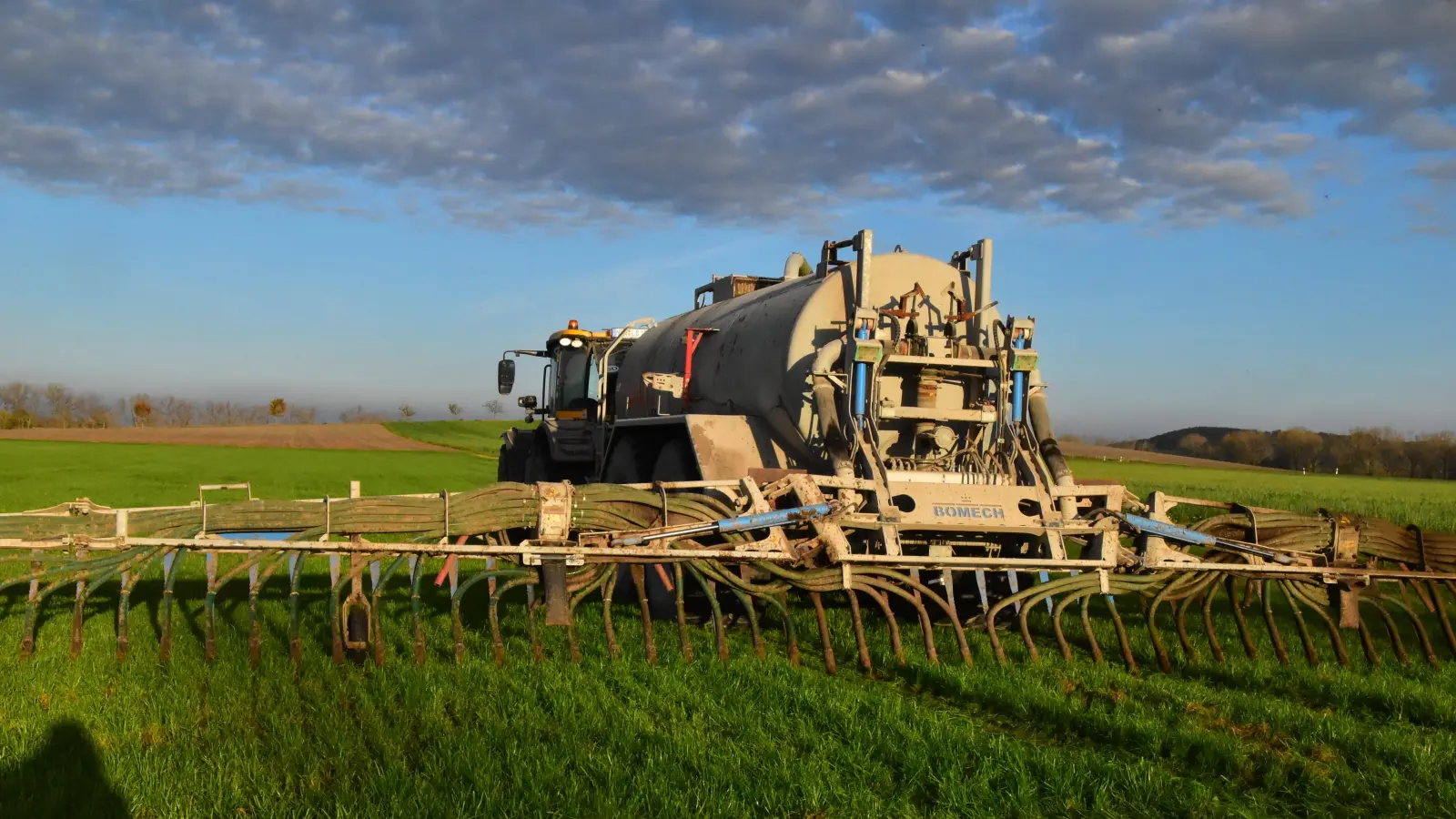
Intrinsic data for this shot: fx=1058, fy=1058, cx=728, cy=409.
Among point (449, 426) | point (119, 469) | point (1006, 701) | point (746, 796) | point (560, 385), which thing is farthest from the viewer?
point (449, 426)

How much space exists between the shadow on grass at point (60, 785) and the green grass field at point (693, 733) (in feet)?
0.04

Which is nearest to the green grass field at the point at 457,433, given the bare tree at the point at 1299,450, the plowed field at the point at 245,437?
the plowed field at the point at 245,437

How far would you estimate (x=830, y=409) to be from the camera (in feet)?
28.2

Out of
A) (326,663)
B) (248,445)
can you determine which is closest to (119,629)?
(326,663)

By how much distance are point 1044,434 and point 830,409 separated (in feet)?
6.33

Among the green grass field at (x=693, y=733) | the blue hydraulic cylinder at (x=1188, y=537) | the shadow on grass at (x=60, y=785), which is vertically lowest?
the shadow on grass at (x=60, y=785)

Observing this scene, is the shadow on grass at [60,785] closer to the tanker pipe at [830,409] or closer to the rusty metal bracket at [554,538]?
the rusty metal bracket at [554,538]

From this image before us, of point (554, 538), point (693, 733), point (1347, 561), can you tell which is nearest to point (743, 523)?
point (554, 538)

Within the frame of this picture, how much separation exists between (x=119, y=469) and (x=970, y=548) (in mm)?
30587

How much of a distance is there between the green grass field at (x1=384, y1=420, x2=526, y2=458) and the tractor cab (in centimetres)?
4141

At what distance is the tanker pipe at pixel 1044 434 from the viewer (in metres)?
8.70

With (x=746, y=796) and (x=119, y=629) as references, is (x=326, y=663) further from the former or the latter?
(x=746, y=796)

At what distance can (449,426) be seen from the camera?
2862 inches

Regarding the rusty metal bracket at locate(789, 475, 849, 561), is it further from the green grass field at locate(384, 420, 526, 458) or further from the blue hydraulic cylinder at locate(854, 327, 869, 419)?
the green grass field at locate(384, 420, 526, 458)
